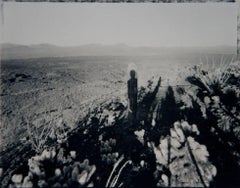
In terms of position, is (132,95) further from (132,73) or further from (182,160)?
(182,160)

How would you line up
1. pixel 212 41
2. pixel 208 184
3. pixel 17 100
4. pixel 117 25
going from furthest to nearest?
pixel 212 41 < pixel 117 25 < pixel 17 100 < pixel 208 184

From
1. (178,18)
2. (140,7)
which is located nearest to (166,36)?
(178,18)

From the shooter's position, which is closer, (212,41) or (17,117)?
(17,117)

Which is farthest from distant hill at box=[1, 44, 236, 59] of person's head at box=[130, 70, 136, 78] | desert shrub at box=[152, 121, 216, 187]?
desert shrub at box=[152, 121, 216, 187]

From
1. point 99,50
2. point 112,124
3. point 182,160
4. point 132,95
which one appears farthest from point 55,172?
point 99,50

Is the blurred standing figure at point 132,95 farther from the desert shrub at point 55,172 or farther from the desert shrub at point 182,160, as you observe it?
the desert shrub at point 55,172

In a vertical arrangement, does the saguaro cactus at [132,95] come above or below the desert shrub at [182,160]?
above

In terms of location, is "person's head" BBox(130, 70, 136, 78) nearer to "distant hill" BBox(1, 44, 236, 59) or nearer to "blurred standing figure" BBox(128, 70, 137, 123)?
"blurred standing figure" BBox(128, 70, 137, 123)

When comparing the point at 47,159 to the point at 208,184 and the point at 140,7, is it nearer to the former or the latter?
the point at 208,184

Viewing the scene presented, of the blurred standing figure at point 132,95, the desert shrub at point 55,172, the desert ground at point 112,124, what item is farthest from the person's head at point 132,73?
the desert shrub at point 55,172
